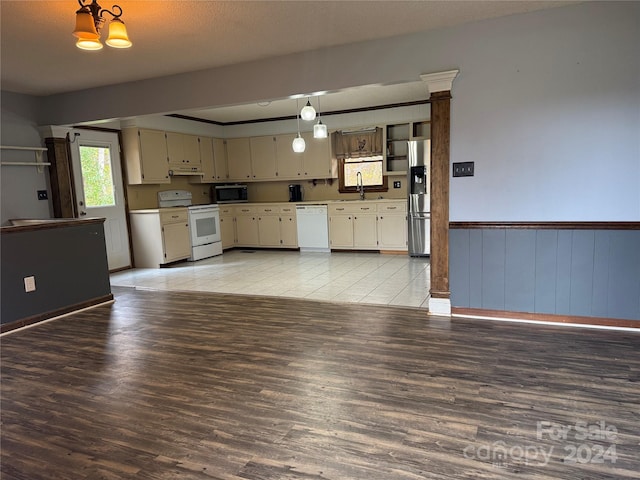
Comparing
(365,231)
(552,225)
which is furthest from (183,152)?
(552,225)

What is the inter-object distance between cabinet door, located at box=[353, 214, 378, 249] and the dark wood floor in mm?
3354

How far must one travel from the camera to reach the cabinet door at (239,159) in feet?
26.2

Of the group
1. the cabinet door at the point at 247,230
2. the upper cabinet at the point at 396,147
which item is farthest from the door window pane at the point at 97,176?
the upper cabinet at the point at 396,147

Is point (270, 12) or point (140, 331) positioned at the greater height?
point (270, 12)

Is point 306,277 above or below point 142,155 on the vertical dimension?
below

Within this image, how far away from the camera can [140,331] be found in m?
3.53

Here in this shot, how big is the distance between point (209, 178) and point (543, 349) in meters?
6.40

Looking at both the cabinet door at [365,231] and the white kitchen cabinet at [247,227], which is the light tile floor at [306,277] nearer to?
the cabinet door at [365,231]

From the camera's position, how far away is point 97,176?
19.6ft

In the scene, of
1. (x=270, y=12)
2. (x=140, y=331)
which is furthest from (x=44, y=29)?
(x=140, y=331)

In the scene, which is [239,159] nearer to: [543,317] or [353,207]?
[353,207]

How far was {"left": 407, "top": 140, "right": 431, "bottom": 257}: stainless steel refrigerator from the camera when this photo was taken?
6070mm

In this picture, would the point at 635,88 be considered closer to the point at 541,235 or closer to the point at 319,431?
the point at 541,235

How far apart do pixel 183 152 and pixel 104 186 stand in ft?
4.90
